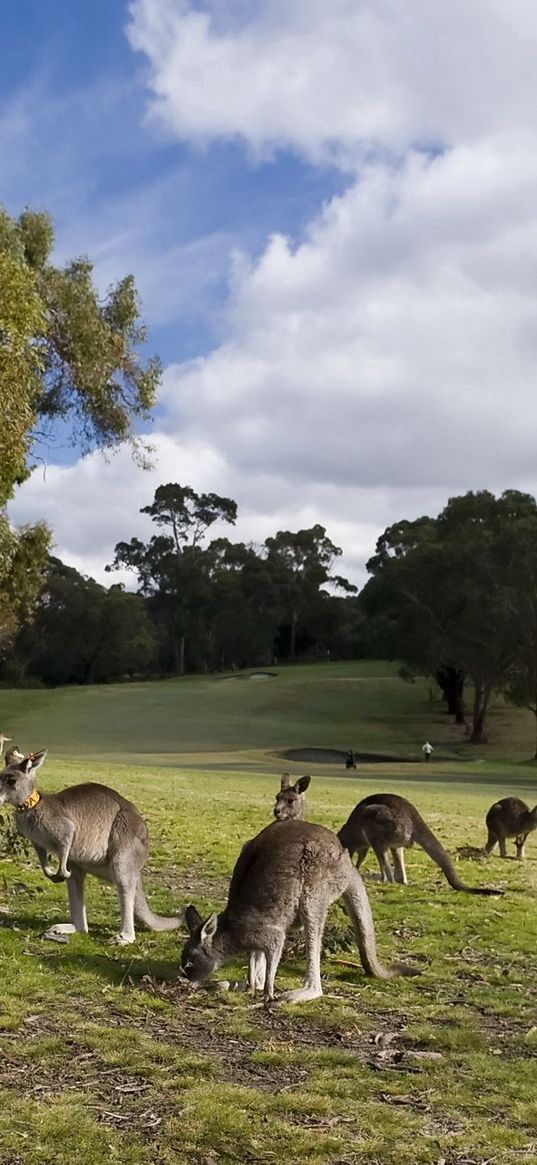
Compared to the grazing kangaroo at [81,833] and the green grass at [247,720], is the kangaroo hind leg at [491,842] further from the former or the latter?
the green grass at [247,720]

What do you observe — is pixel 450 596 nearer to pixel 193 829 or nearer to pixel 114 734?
pixel 114 734

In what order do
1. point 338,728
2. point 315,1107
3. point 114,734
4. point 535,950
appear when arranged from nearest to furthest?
1. point 315,1107
2. point 535,950
3. point 114,734
4. point 338,728

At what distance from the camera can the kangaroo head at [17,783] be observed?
25.3 ft

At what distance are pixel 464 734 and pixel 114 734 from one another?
1959 centimetres

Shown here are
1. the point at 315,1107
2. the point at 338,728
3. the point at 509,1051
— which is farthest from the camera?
the point at 338,728

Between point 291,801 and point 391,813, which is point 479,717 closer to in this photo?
point 391,813

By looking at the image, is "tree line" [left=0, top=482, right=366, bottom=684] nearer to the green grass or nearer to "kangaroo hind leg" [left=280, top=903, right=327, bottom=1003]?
the green grass

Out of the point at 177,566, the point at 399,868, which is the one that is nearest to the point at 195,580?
the point at 177,566

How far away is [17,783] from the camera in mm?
7707

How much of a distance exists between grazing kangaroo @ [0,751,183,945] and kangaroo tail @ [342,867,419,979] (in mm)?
1628

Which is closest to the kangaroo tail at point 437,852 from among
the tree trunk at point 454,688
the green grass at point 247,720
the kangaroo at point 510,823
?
the kangaroo at point 510,823

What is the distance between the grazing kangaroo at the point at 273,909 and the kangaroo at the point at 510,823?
815 centimetres

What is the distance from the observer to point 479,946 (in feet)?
29.0

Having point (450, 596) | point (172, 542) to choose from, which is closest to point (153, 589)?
point (172, 542)
